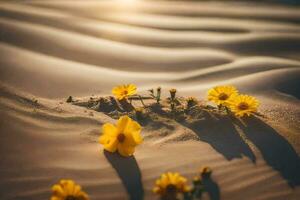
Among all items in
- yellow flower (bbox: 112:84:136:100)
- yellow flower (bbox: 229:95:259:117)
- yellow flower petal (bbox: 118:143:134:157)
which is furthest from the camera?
yellow flower (bbox: 112:84:136:100)

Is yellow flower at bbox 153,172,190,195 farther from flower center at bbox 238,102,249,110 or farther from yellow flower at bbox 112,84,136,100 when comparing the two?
yellow flower at bbox 112,84,136,100

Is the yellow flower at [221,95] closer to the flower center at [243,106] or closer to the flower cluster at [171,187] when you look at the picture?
the flower center at [243,106]

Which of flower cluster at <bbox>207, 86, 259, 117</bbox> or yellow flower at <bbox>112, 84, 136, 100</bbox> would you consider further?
yellow flower at <bbox>112, 84, 136, 100</bbox>

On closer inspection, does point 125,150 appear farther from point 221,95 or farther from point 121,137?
point 221,95

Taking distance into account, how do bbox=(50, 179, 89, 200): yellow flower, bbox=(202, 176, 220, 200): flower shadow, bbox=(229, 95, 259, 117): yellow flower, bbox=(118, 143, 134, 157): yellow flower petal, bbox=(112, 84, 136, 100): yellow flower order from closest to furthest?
bbox=(50, 179, 89, 200): yellow flower → bbox=(202, 176, 220, 200): flower shadow → bbox=(118, 143, 134, 157): yellow flower petal → bbox=(229, 95, 259, 117): yellow flower → bbox=(112, 84, 136, 100): yellow flower

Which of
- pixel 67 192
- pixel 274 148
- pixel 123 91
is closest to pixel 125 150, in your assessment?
pixel 67 192

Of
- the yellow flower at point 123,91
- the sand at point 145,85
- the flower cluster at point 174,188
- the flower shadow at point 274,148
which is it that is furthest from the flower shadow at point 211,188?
the yellow flower at point 123,91

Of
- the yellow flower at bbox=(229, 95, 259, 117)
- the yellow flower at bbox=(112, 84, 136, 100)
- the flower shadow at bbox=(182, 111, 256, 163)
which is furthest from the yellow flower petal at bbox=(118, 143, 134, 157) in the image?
the yellow flower at bbox=(229, 95, 259, 117)

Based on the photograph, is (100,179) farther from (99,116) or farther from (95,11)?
(95,11)
